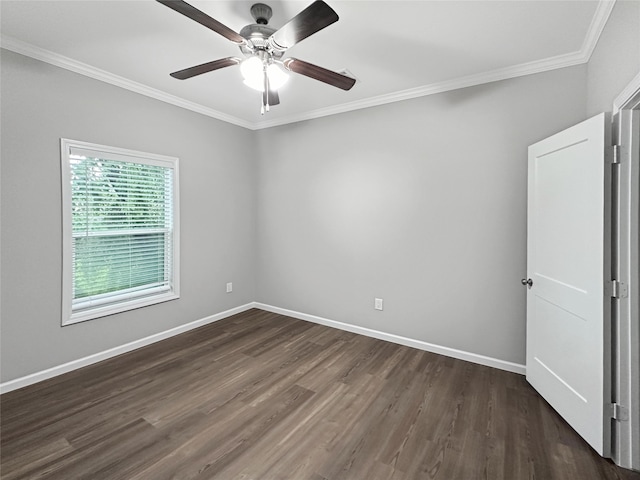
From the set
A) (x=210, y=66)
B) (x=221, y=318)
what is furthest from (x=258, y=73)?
(x=221, y=318)

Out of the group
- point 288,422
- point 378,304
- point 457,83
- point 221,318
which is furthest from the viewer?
point 221,318

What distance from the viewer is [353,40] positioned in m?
2.32

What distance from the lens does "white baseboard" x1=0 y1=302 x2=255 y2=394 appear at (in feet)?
8.11

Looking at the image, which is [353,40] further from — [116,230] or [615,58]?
[116,230]

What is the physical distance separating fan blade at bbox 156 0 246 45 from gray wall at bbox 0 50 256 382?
194cm

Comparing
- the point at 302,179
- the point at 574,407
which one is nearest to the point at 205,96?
the point at 302,179

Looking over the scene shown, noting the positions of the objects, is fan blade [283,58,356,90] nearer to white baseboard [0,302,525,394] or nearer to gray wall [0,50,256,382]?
gray wall [0,50,256,382]

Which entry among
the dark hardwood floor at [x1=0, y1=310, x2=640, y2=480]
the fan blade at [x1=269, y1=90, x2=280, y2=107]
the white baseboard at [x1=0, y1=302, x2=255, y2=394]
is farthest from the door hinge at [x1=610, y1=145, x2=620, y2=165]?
the white baseboard at [x1=0, y1=302, x2=255, y2=394]

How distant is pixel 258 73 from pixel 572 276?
2467mm

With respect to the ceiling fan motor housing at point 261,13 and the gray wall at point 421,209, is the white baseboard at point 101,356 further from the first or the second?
the ceiling fan motor housing at point 261,13

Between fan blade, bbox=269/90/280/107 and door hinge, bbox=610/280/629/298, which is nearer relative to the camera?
door hinge, bbox=610/280/629/298

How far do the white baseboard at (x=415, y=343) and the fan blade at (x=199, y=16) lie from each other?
3088 millimetres

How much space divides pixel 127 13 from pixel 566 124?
3.41m

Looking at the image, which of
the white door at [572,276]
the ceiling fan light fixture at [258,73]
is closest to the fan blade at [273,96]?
the ceiling fan light fixture at [258,73]
